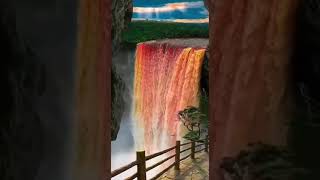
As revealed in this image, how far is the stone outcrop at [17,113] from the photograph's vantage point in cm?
131

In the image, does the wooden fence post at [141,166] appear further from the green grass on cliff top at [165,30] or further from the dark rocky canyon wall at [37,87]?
the green grass on cliff top at [165,30]

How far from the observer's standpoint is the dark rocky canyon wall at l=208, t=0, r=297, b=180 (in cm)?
108

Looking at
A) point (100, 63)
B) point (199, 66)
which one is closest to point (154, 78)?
point (199, 66)

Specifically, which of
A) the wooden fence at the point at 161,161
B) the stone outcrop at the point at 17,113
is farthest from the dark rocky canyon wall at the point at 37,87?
the wooden fence at the point at 161,161

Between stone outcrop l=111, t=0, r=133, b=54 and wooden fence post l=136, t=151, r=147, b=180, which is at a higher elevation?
stone outcrop l=111, t=0, r=133, b=54

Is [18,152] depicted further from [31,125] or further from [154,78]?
[154,78]

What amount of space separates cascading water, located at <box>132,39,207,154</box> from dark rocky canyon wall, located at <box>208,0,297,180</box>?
3611mm

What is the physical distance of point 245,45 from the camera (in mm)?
1097

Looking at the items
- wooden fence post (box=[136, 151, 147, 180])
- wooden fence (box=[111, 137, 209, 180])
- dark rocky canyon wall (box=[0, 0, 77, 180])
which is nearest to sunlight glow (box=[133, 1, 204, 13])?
wooden fence (box=[111, 137, 209, 180])

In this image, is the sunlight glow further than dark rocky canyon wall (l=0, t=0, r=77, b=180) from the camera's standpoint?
Yes

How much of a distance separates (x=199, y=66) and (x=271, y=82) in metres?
3.68

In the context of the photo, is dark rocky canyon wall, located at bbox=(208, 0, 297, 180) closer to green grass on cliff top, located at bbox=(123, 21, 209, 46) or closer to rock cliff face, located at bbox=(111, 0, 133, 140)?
rock cliff face, located at bbox=(111, 0, 133, 140)

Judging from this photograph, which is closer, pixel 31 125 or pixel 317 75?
pixel 317 75

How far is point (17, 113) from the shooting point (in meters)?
1.31
